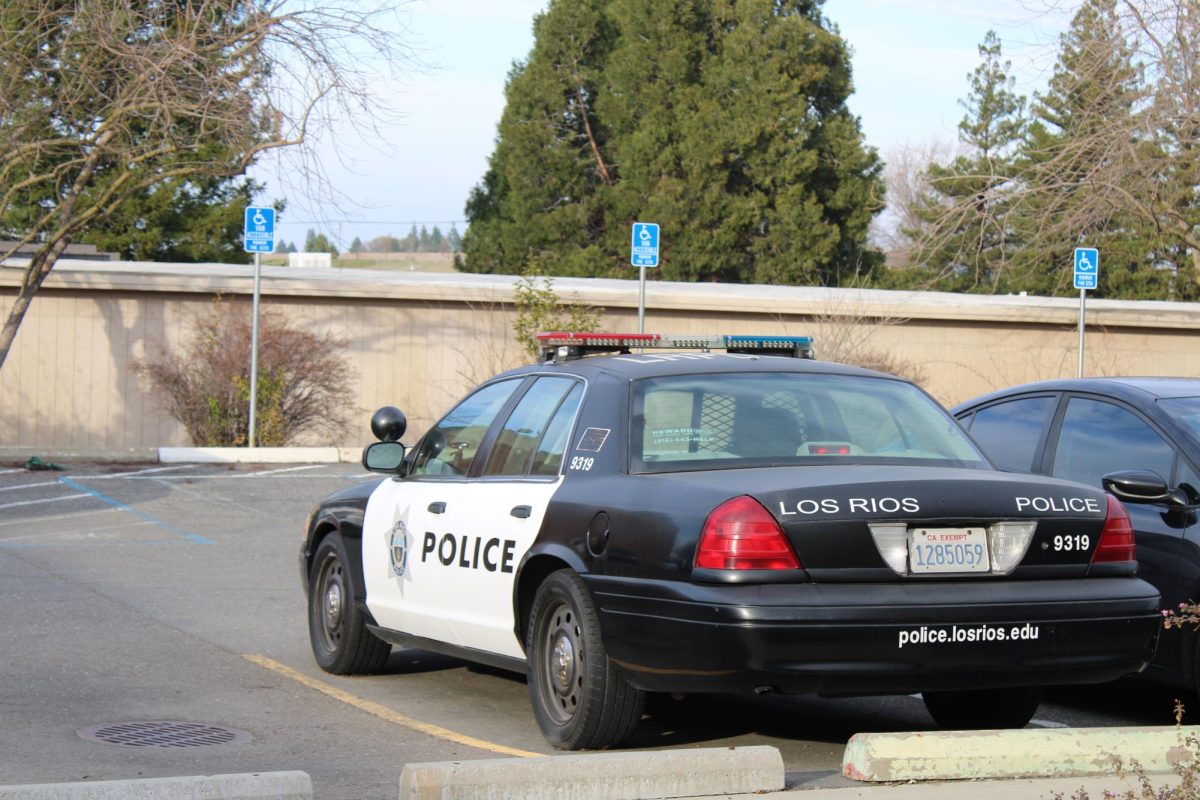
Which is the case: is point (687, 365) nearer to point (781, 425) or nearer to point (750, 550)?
point (781, 425)

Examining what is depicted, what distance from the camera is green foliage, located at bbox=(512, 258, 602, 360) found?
23.9 m

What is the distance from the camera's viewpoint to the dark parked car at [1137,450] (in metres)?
6.91

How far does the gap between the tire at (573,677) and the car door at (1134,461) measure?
2.50 m

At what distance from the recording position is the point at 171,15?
1916cm

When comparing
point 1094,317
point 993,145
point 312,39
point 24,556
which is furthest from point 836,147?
point 24,556

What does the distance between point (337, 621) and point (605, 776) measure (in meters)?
3.50

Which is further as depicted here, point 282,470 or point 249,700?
→ point 282,470

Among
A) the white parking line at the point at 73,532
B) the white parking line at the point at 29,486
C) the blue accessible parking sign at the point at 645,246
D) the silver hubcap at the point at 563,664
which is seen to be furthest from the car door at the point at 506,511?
the blue accessible parking sign at the point at 645,246

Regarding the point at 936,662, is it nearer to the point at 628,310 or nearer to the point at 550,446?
the point at 550,446

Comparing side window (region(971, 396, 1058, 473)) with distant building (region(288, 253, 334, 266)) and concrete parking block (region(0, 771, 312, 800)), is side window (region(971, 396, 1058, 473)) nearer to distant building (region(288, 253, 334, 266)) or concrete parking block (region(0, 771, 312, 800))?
concrete parking block (region(0, 771, 312, 800))

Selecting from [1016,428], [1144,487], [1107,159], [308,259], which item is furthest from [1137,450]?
[308,259]

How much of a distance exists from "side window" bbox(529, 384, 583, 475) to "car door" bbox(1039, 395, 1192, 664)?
2.48 metres

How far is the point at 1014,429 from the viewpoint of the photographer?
833 centimetres

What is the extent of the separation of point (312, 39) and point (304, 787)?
15481mm
